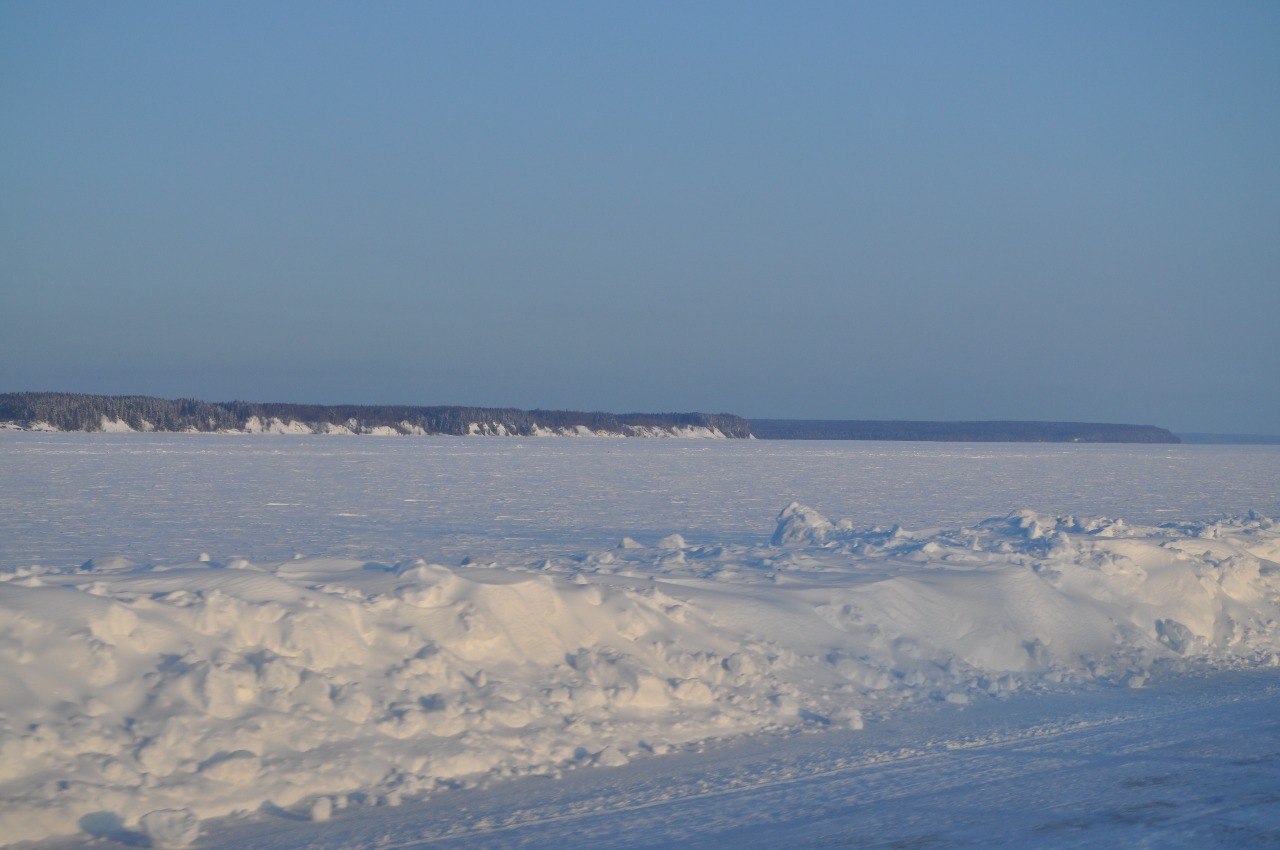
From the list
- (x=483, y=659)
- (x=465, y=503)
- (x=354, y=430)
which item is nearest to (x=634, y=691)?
(x=483, y=659)

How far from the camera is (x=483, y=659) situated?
19.2 feet

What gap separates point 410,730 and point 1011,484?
2698 cm

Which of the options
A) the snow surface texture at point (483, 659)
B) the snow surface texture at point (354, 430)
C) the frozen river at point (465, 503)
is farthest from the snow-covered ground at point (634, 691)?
the snow surface texture at point (354, 430)

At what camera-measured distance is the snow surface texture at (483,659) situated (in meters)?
4.45

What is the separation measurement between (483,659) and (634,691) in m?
0.86

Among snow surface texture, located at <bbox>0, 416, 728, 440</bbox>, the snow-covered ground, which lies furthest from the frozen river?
snow surface texture, located at <bbox>0, 416, 728, 440</bbox>

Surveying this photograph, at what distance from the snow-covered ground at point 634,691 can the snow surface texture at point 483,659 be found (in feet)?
0.06

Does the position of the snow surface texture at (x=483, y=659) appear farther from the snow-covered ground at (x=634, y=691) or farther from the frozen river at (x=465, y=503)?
the frozen river at (x=465, y=503)

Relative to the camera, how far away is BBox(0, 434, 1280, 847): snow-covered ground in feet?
13.8

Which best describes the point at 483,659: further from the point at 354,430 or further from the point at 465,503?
the point at 354,430

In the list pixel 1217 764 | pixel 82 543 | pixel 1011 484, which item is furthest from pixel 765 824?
pixel 1011 484

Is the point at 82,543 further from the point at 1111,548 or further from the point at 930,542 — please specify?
the point at 1111,548

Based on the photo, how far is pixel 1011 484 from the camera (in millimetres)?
29438

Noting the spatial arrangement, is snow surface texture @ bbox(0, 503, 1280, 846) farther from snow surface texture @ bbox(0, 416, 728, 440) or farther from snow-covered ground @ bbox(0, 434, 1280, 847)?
snow surface texture @ bbox(0, 416, 728, 440)
